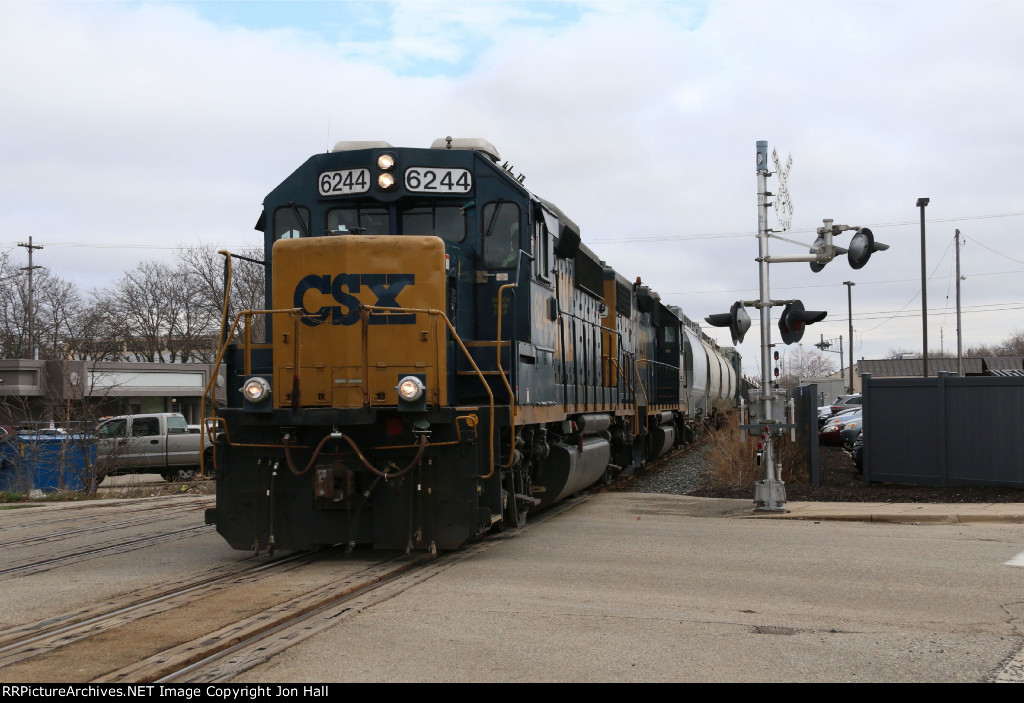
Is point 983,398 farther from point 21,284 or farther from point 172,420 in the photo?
point 21,284

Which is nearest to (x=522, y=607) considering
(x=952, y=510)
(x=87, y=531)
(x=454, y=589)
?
(x=454, y=589)

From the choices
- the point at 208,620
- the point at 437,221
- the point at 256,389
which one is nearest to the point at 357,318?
the point at 256,389

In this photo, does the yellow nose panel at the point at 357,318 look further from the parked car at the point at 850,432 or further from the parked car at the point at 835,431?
the parked car at the point at 835,431

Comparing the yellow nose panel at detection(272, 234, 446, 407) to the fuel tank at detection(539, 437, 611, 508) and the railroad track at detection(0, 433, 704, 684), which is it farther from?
the fuel tank at detection(539, 437, 611, 508)

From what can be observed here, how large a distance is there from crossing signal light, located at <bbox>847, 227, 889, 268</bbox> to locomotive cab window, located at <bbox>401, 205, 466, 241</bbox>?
6289mm

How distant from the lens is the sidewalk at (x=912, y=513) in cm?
1276


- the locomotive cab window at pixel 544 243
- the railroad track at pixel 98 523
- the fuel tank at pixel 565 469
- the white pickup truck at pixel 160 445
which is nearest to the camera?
the locomotive cab window at pixel 544 243

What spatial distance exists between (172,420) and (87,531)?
39.7ft

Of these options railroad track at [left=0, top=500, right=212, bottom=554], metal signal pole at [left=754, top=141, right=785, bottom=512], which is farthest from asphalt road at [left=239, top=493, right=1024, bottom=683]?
railroad track at [left=0, top=500, right=212, bottom=554]

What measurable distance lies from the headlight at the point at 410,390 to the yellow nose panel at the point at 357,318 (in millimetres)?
250

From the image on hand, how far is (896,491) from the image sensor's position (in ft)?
51.8

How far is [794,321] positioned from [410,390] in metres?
7.00

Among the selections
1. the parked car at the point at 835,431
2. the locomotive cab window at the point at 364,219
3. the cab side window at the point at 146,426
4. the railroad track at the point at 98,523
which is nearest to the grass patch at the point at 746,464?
the railroad track at the point at 98,523

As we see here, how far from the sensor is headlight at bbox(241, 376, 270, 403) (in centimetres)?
897
